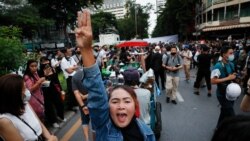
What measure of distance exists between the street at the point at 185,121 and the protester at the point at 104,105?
3627mm

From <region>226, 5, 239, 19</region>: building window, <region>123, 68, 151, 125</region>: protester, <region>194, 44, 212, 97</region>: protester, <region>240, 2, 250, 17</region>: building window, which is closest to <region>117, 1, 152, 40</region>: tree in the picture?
<region>226, 5, 239, 19</region>: building window

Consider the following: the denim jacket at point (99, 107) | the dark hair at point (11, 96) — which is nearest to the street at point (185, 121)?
the dark hair at point (11, 96)

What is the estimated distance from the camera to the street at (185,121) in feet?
A: 18.9

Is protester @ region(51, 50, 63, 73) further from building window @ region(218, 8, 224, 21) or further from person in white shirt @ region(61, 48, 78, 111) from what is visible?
building window @ region(218, 8, 224, 21)

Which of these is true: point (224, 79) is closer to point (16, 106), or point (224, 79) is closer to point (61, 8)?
point (16, 106)

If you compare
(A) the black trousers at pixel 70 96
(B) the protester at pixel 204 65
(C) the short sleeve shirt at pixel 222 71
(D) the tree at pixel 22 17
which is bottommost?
(A) the black trousers at pixel 70 96

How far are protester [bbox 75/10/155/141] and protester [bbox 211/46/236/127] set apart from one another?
323 cm

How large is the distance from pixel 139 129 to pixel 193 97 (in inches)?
296

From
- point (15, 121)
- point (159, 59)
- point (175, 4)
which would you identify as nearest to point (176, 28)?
point (175, 4)

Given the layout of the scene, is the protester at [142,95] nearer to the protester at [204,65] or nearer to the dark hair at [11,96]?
the dark hair at [11,96]

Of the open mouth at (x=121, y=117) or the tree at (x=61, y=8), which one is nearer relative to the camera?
the open mouth at (x=121, y=117)

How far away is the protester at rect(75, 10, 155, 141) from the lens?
5.91 ft

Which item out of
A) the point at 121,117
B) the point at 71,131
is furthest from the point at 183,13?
the point at 121,117

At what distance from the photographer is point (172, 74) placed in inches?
352
